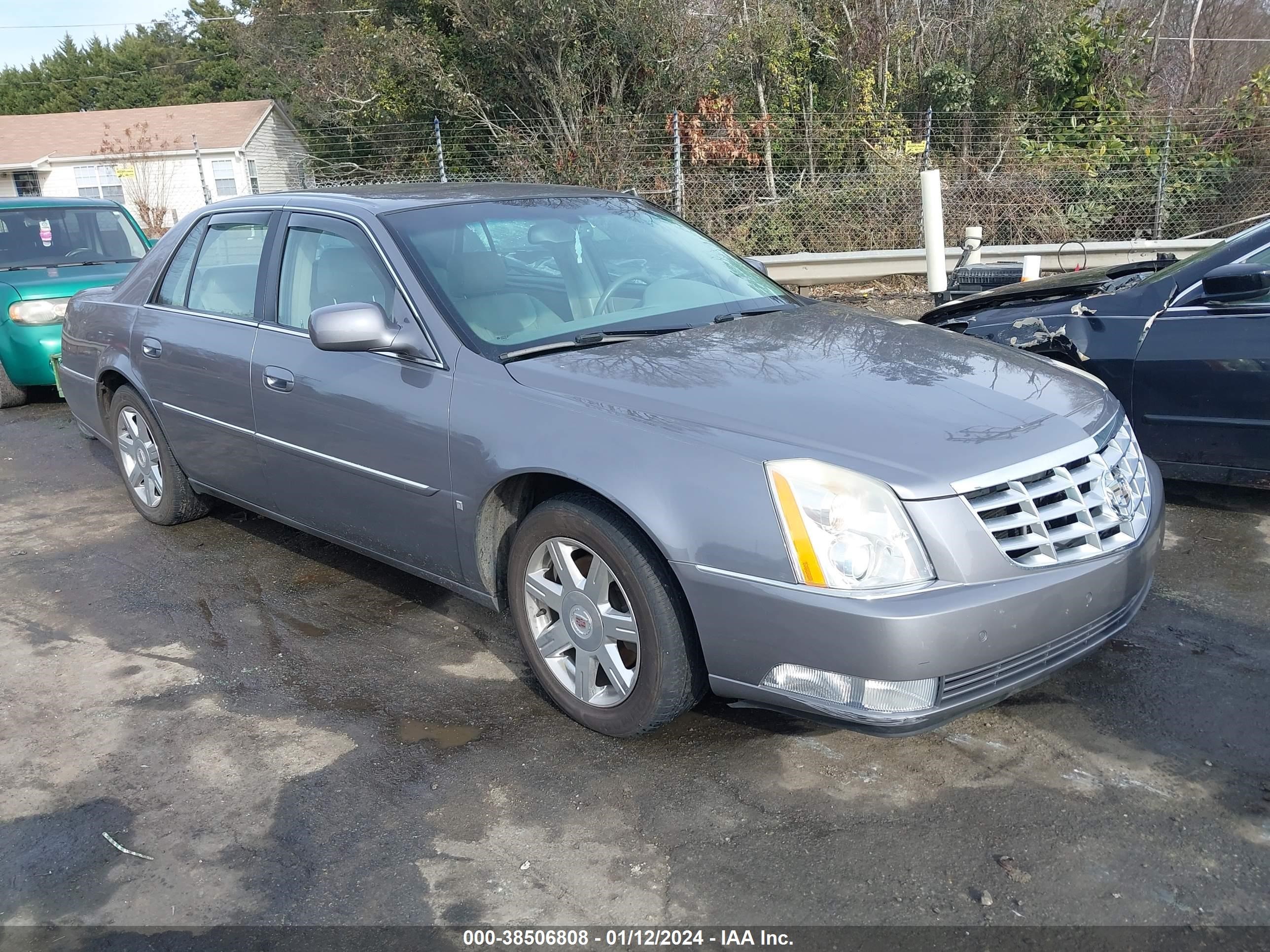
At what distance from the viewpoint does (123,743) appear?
3.39m

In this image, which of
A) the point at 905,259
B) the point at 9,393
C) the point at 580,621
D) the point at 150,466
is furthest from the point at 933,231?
the point at 9,393

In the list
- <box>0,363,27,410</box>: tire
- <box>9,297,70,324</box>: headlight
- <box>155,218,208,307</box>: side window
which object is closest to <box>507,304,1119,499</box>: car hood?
<box>155,218,208,307</box>: side window

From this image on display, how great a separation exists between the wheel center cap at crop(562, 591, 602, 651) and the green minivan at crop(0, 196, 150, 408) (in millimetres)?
6359

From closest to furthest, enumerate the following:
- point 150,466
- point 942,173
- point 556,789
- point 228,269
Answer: point 556,789, point 228,269, point 150,466, point 942,173

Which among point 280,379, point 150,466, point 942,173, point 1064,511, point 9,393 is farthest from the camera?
point 942,173

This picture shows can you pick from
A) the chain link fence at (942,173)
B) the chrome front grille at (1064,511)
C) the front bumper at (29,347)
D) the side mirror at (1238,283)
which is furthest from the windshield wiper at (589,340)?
the chain link fence at (942,173)

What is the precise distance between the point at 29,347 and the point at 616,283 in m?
6.38

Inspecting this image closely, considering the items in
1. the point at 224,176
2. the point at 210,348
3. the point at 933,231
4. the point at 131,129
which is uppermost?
the point at 131,129

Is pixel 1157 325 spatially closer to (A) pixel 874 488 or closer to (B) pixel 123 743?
(A) pixel 874 488

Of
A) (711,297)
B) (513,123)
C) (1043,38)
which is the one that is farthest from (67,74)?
(711,297)

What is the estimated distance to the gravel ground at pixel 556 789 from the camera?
8.34ft

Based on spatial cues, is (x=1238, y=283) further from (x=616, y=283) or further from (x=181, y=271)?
(x=181, y=271)

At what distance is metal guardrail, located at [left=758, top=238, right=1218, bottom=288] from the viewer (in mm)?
12375

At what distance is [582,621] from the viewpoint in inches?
126
